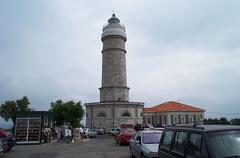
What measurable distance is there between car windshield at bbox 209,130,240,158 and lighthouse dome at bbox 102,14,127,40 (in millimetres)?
57504

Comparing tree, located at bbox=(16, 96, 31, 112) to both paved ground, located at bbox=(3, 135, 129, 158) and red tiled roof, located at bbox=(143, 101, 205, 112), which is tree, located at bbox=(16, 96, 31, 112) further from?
red tiled roof, located at bbox=(143, 101, 205, 112)

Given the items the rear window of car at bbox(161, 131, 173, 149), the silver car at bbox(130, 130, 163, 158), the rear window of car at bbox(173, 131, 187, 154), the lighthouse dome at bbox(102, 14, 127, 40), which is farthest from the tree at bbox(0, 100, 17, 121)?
the rear window of car at bbox(173, 131, 187, 154)

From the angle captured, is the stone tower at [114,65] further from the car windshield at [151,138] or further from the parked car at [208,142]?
the parked car at [208,142]

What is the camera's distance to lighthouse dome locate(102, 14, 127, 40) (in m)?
62.2

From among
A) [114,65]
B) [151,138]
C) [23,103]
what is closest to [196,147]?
[151,138]

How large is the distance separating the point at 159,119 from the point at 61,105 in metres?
29.7

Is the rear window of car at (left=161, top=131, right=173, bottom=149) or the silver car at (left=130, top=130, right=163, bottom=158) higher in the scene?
the rear window of car at (left=161, top=131, right=173, bottom=149)

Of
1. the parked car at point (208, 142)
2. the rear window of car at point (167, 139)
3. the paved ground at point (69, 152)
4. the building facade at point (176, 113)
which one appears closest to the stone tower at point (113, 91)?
the building facade at point (176, 113)

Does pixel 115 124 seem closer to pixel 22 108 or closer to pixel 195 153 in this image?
pixel 22 108

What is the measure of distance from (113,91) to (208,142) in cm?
5388

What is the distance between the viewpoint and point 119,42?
205 ft

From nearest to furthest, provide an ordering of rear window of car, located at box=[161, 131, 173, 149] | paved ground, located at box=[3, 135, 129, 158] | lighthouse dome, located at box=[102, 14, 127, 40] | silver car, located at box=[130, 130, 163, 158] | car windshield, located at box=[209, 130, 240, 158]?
1. car windshield, located at box=[209, 130, 240, 158]
2. rear window of car, located at box=[161, 131, 173, 149]
3. silver car, located at box=[130, 130, 163, 158]
4. paved ground, located at box=[3, 135, 129, 158]
5. lighthouse dome, located at box=[102, 14, 127, 40]

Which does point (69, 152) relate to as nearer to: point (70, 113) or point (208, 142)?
point (208, 142)

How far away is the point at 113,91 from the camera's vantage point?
5900 cm
